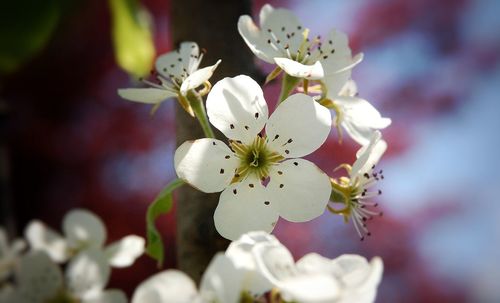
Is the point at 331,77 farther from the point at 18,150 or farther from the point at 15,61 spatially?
the point at 18,150

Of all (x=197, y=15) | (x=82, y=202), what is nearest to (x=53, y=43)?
(x=82, y=202)

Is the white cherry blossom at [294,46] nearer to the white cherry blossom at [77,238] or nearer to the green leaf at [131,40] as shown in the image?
the white cherry blossom at [77,238]

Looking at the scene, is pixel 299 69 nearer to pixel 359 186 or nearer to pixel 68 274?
pixel 359 186

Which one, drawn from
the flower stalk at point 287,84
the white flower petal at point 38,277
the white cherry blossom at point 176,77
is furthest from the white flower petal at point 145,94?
the white flower petal at point 38,277

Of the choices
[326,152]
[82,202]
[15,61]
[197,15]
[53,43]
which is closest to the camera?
[197,15]

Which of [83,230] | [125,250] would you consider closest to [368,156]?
[125,250]

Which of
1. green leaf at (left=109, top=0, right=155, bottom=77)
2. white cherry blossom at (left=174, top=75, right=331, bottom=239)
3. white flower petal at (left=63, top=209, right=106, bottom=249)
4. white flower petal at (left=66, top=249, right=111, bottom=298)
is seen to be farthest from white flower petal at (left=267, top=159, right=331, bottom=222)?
green leaf at (left=109, top=0, right=155, bottom=77)
